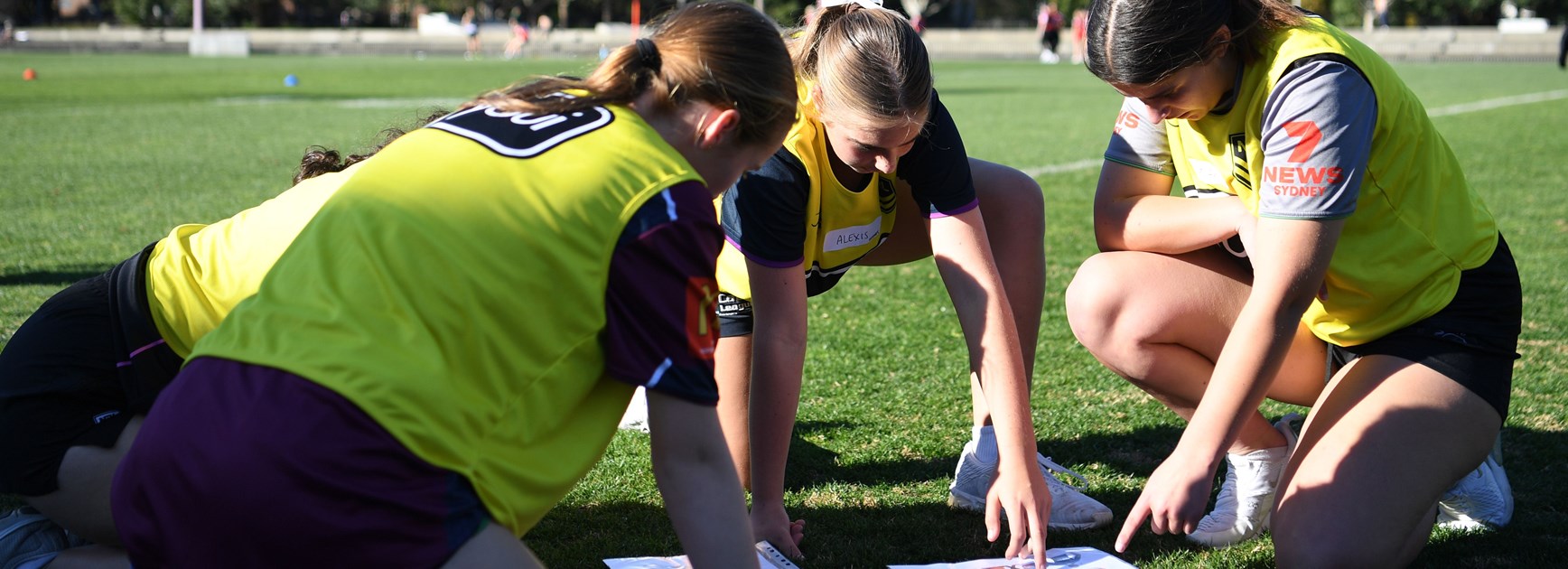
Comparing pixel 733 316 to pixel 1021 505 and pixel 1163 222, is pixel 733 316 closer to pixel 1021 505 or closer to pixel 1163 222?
pixel 1021 505

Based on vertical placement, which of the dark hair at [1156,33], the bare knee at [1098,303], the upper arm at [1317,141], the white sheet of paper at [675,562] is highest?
the dark hair at [1156,33]

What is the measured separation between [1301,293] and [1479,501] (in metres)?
0.99

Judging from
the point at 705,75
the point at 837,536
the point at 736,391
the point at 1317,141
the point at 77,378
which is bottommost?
the point at 837,536

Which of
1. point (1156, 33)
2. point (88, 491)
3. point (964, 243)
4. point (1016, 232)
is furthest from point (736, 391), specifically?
point (88, 491)

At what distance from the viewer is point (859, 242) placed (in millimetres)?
3102

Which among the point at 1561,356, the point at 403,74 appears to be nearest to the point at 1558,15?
the point at 403,74

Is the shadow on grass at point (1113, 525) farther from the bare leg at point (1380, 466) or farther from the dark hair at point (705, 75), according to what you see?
the dark hair at point (705, 75)

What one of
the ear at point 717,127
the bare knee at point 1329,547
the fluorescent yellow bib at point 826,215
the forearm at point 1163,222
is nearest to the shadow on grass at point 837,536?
the bare knee at point 1329,547

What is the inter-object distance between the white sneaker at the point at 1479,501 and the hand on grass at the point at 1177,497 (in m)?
0.97

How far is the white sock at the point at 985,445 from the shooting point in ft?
10.00

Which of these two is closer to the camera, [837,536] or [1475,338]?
[1475,338]

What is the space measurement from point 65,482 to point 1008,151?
10018 mm

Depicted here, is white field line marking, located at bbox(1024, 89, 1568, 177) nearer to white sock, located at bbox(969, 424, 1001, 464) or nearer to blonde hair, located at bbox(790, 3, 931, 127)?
white sock, located at bbox(969, 424, 1001, 464)

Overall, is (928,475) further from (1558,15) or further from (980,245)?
(1558,15)
